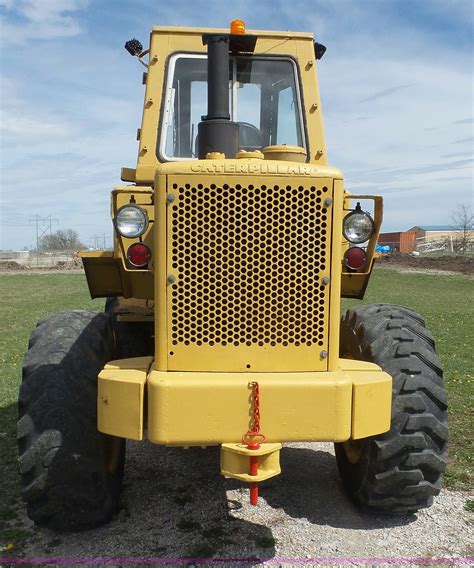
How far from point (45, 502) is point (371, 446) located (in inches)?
78.2

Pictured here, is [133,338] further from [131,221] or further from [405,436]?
[405,436]

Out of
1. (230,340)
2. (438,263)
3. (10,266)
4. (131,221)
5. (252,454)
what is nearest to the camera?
(252,454)

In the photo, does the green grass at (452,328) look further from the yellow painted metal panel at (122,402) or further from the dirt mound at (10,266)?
the dirt mound at (10,266)

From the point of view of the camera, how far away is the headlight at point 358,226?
3.64m

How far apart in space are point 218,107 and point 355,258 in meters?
1.27

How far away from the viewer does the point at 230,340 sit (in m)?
3.34

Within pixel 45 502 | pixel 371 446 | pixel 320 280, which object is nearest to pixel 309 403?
pixel 320 280

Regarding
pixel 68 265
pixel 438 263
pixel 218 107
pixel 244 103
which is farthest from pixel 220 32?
pixel 68 265

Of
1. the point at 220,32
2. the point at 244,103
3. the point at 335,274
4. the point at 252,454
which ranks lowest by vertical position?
the point at 252,454

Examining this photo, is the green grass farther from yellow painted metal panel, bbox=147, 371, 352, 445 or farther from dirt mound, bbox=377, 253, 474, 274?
dirt mound, bbox=377, 253, 474, 274

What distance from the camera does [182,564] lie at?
357 cm

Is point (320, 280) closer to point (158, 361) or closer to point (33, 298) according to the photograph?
point (158, 361)

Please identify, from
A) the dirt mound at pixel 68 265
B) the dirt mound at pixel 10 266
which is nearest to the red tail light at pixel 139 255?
the dirt mound at pixel 68 265

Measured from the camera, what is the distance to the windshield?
4.67m
